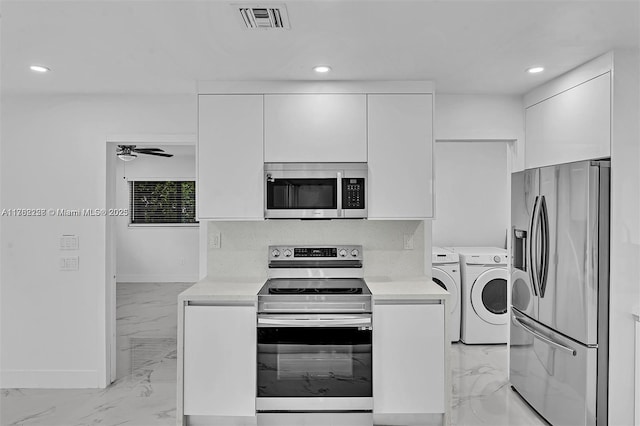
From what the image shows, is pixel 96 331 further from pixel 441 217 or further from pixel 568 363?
pixel 441 217

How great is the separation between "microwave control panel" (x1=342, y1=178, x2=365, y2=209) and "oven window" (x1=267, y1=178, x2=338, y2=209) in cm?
10

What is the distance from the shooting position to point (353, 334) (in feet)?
10.0

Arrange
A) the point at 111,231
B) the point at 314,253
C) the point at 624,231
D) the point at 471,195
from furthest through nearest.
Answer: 1. the point at 471,195
2. the point at 111,231
3. the point at 314,253
4. the point at 624,231

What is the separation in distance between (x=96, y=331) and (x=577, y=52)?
12.7 ft

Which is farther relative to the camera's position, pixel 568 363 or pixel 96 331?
pixel 96 331

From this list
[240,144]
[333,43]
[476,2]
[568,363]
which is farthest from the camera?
[240,144]

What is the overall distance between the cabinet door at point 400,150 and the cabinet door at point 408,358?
72cm

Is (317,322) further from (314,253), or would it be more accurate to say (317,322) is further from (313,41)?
(313,41)

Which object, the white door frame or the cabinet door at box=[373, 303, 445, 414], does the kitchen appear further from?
the cabinet door at box=[373, 303, 445, 414]

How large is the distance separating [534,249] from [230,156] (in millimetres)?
2157

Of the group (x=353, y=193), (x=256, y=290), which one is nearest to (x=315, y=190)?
(x=353, y=193)

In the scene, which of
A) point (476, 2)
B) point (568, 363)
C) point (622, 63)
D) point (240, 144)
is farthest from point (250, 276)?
point (622, 63)

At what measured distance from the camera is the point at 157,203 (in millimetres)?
8789

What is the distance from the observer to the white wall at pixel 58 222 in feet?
12.3
